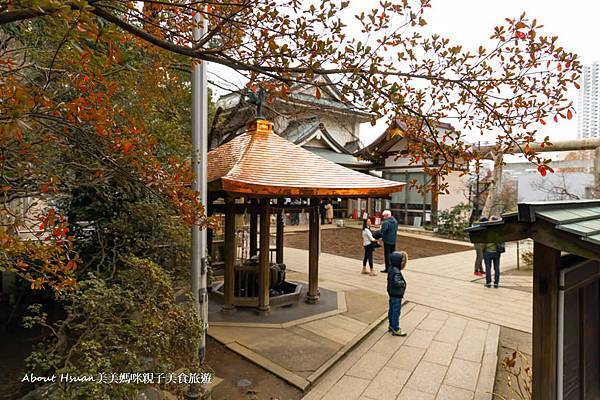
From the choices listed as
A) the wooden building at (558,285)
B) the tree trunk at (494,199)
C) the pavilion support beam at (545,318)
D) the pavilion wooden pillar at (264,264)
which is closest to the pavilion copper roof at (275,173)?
the pavilion wooden pillar at (264,264)

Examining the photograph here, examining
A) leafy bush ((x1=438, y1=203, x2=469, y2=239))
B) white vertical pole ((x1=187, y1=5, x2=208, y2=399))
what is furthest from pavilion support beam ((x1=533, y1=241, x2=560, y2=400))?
leafy bush ((x1=438, y1=203, x2=469, y2=239))

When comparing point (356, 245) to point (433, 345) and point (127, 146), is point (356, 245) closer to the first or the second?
point (433, 345)

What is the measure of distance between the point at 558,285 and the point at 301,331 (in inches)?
154

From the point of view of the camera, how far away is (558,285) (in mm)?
2639

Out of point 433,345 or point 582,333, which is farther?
point 433,345

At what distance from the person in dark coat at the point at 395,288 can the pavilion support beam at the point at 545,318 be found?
2770 mm

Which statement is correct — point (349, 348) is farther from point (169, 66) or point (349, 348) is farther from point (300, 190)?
point (169, 66)

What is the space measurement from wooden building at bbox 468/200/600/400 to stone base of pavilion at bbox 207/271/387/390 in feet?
8.29

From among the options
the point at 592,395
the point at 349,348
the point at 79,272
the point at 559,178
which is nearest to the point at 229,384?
the point at 349,348

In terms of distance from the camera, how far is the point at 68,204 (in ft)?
18.2

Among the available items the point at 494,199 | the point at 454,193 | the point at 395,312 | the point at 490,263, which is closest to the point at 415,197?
the point at 454,193

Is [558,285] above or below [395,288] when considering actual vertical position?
above

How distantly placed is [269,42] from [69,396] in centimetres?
286

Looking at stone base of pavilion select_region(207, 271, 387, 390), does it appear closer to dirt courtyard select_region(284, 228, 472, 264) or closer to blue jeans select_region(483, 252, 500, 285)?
blue jeans select_region(483, 252, 500, 285)
